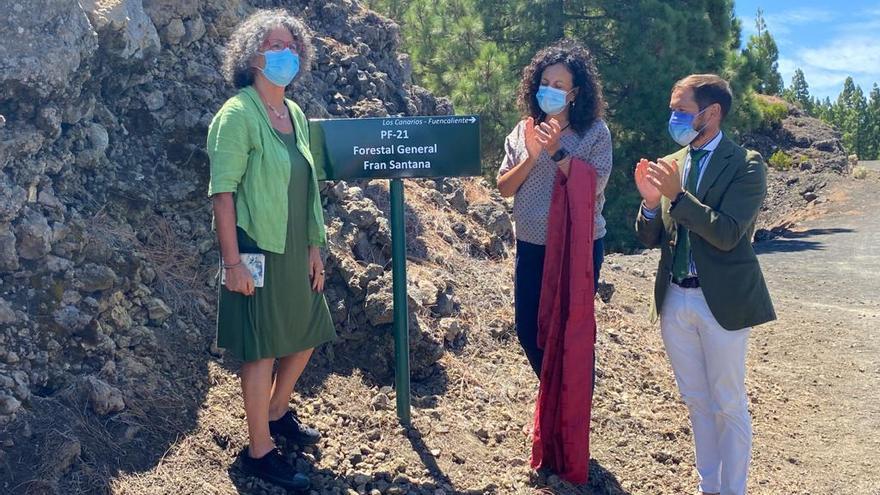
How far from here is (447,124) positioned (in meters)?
4.43

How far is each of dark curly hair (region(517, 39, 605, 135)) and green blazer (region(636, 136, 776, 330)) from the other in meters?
0.64

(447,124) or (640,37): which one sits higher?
(640,37)

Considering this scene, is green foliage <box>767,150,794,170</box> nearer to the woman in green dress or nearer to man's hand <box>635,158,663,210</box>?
man's hand <box>635,158,663,210</box>

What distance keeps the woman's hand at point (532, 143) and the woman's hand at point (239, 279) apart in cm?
134

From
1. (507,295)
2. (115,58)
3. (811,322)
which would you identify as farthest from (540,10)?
(115,58)

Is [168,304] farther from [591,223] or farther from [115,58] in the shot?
[591,223]

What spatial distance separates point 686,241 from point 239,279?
1839mm

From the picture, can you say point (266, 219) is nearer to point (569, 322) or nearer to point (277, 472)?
A: point (277, 472)

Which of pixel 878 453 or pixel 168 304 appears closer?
pixel 168 304

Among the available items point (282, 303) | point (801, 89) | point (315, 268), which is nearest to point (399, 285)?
point (315, 268)

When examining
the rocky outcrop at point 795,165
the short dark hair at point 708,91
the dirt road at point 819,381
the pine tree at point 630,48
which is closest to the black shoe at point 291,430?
the short dark hair at point 708,91

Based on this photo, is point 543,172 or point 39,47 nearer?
point 543,172

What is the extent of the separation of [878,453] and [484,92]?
9776 mm

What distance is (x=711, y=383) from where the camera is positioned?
3852 millimetres
